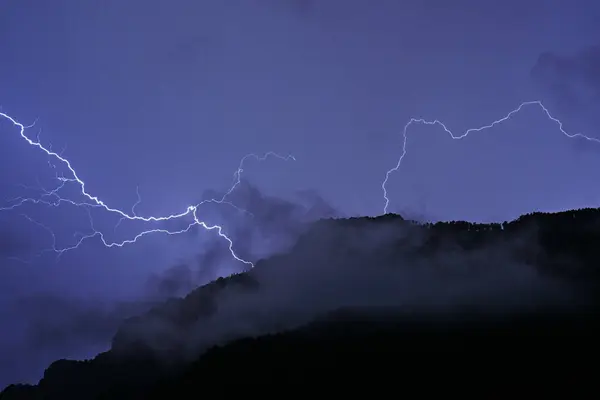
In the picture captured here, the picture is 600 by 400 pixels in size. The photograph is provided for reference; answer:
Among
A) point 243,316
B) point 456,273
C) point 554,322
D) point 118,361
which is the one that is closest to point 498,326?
point 554,322

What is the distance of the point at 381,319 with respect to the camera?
159ft

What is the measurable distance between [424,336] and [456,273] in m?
14.5

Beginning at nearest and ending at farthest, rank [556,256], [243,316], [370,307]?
[556,256] < [370,307] < [243,316]

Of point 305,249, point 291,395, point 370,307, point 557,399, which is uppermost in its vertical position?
point 305,249

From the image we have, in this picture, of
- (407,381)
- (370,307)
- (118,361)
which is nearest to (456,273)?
(370,307)

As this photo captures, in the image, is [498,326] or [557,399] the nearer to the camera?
[557,399]

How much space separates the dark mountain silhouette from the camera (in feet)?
121

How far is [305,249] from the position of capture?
6775cm

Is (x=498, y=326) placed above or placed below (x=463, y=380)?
above

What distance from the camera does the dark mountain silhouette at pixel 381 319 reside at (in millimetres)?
36875

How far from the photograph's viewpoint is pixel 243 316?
197 ft

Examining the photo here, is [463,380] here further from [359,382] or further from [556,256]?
[556,256]

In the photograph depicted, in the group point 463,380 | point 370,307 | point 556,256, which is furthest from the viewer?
point 370,307

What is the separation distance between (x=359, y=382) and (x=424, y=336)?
631 cm
